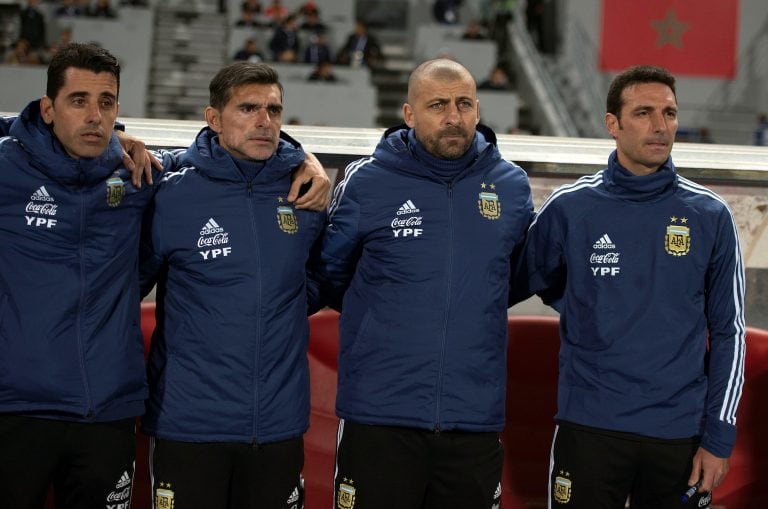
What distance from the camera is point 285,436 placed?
3291 millimetres

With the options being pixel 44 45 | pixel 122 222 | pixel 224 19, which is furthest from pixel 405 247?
pixel 224 19

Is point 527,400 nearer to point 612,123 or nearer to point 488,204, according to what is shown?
point 488,204

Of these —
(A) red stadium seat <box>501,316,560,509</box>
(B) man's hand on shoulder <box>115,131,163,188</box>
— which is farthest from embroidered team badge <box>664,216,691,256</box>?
(B) man's hand on shoulder <box>115,131,163,188</box>

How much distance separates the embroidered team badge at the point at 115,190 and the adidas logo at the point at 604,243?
1603mm

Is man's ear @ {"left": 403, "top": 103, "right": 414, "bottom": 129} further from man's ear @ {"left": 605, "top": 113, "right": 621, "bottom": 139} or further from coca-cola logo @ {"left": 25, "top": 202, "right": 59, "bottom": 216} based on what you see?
coca-cola logo @ {"left": 25, "top": 202, "right": 59, "bottom": 216}

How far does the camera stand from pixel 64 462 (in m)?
3.20

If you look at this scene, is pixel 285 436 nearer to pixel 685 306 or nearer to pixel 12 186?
pixel 12 186

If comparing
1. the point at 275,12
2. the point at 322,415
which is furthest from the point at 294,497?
the point at 275,12

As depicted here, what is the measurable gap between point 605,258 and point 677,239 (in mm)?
248

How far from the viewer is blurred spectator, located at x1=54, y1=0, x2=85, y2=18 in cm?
1620

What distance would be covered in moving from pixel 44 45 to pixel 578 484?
14677 millimetres

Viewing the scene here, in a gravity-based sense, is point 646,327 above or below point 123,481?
above

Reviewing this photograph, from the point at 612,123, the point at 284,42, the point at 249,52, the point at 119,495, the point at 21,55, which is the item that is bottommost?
the point at 119,495

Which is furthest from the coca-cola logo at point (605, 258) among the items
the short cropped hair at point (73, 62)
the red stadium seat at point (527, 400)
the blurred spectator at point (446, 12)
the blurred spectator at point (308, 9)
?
the blurred spectator at point (446, 12)
